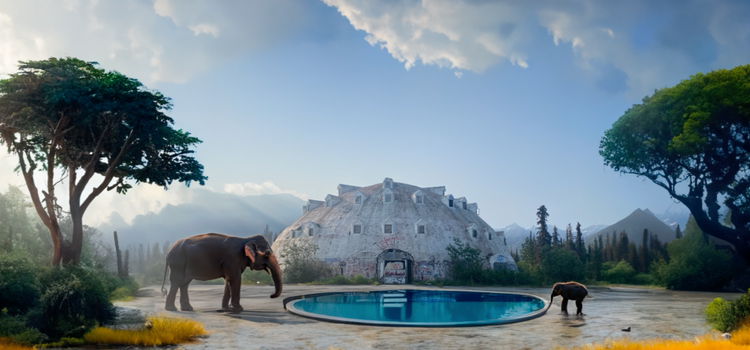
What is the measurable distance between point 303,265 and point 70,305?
3336 cm

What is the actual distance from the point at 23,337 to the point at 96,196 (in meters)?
8.82

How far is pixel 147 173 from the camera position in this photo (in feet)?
63.9

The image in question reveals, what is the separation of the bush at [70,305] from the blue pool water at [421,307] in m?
5.97

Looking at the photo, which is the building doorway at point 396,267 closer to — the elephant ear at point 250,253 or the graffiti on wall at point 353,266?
the graffiti on wall at point 353,266

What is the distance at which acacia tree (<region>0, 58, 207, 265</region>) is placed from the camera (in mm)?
15859

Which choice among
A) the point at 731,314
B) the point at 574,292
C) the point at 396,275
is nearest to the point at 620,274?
the point at 396,275

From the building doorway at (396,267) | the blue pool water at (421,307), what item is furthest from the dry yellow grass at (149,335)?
the building doorway at (396,267)

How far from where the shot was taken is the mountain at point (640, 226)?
520 ft

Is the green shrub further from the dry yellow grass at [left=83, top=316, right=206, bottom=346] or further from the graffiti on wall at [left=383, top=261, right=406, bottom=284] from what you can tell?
the graffiti on wall at [left=383, top=261, right=406, bottom=284]

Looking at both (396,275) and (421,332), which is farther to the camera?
(396,275)

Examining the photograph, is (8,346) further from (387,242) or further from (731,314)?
(387,242)

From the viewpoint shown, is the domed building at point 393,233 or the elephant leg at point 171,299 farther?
the domed building at point 393,233

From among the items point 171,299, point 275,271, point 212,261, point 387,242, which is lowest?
point 171,299

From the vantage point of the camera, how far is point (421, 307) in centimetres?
2397
